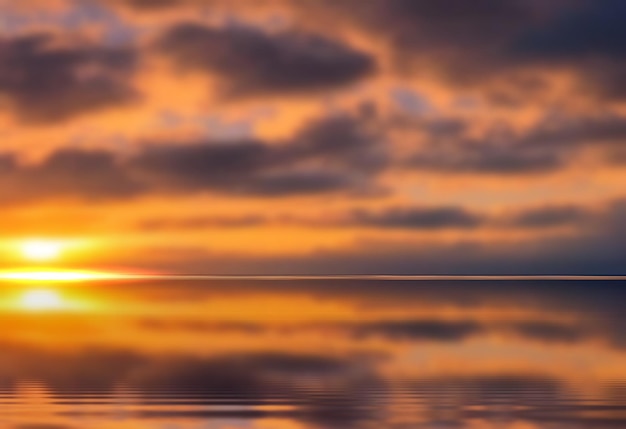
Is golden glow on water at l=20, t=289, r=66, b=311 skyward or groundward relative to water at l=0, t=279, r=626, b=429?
skyward

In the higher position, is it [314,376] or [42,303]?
[42,303]

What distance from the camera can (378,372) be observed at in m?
38.0

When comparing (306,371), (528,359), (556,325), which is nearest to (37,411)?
(306,371)

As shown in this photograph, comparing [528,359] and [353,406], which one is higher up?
[528,359]

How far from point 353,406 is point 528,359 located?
1682 centimetres

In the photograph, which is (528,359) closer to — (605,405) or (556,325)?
(605,405)

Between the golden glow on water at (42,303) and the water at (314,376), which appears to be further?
the golden glow on water at (42,303)

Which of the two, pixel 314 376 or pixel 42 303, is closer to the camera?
pixel 314 376

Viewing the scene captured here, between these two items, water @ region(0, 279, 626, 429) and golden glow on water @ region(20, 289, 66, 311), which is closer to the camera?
water @ region(0, 279, 626, 429)

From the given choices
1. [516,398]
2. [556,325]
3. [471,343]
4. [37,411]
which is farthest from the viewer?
[556,325]

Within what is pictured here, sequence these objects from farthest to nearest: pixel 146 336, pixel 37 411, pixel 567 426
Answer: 1. pixel 146 336
2. pixel 37 411
3. pixel 567 426

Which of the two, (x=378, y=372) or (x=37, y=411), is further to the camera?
(x=378, y=372)

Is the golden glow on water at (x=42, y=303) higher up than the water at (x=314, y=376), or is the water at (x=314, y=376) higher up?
the golden glow on water at (x=42, y=303)

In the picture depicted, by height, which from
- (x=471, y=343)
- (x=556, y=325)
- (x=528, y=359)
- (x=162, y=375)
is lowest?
(x=162, y=375)
